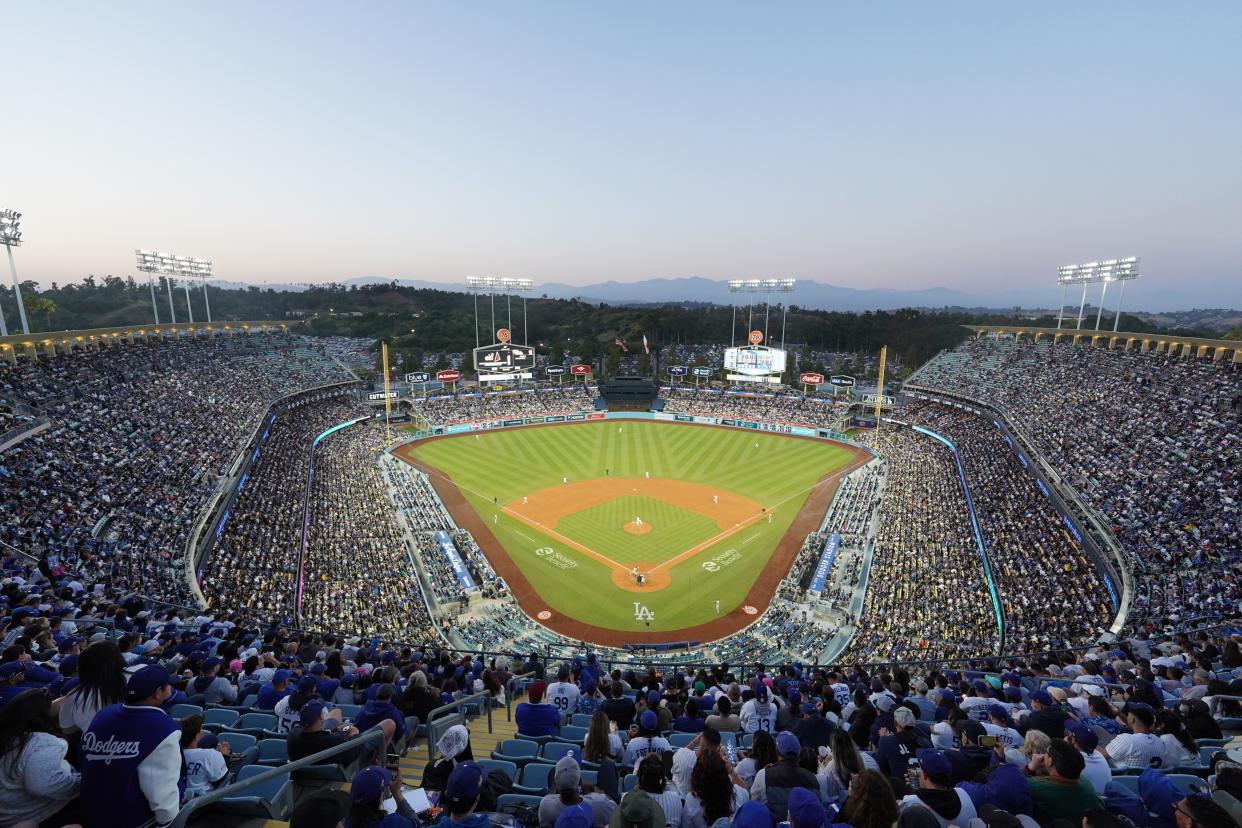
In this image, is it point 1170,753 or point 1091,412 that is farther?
point 1091,412

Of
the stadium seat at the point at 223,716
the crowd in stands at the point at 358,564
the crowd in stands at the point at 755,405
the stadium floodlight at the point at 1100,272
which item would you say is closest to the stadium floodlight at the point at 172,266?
the crowd in stands at the point at 358,564

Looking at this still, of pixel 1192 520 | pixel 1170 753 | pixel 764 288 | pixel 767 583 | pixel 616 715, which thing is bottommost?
pixel 767 583

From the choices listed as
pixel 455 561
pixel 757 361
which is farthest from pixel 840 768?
pixel 757 361

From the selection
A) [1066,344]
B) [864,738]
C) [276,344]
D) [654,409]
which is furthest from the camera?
[654,409]

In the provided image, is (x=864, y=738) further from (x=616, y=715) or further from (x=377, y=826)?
(x=377, y=826)

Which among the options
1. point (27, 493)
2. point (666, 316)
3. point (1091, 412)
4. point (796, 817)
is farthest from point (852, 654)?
point (666, 316)

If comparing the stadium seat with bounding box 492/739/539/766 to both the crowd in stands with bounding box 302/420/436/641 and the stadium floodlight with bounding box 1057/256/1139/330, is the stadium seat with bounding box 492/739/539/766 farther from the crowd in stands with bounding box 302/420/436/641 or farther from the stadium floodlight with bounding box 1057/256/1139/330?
the stadium floodlight with bounding box 1057/256/1139/330

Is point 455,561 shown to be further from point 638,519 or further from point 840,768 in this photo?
point 840,768
